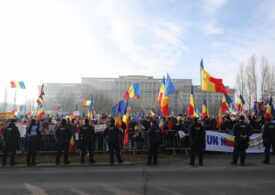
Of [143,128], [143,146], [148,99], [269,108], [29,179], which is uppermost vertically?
[148,99]

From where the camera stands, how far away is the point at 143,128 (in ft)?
46.4

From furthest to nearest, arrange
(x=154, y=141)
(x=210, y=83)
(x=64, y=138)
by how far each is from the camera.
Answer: (x=210, y=83) → (x=64, y=138) → (x=154, y=141)

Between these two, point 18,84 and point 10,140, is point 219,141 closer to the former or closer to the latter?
point 10,140

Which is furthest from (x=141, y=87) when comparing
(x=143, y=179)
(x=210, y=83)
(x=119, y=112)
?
(x=143, y=179)

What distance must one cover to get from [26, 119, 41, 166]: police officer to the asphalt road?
69 cm

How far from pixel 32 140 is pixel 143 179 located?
229 inches

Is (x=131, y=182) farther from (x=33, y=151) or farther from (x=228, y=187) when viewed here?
(x=33, y=151)

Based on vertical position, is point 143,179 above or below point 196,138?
below

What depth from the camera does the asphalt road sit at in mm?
7262

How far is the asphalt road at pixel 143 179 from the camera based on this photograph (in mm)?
7262

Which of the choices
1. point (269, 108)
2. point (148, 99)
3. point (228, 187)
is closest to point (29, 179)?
point (228, 187)

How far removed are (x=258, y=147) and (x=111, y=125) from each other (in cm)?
746

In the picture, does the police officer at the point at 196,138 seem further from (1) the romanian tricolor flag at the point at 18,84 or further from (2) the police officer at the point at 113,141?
(1) the romanian tricolor flag at the point at 18,84

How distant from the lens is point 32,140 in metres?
12.0
